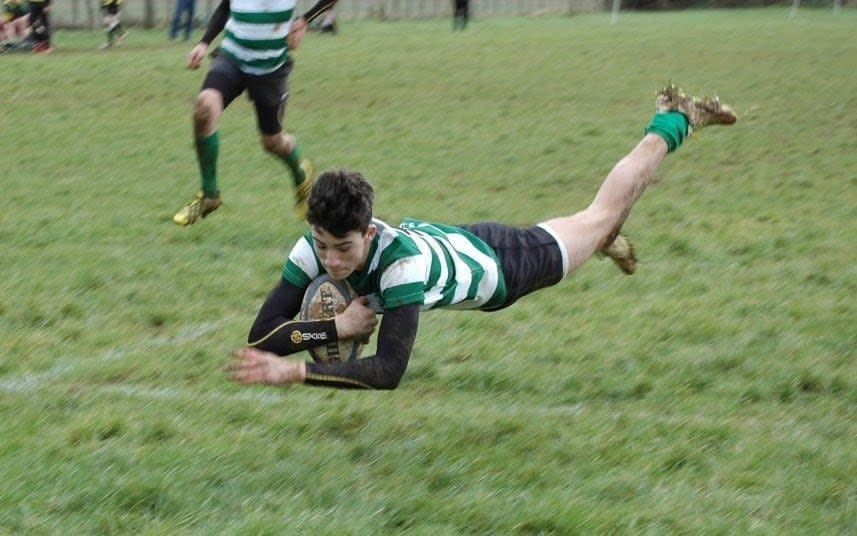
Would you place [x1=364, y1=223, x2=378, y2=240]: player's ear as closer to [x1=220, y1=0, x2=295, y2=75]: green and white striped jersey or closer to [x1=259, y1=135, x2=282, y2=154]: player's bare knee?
[x1=220, y1=0, x2=295, y2=75]: green and white striped jersey

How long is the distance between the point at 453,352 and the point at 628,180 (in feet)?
3.89

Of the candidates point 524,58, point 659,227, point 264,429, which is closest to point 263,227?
point 659,227

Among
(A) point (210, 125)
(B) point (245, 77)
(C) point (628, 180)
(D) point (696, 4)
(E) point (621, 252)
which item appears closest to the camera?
(C) point (628, 180)

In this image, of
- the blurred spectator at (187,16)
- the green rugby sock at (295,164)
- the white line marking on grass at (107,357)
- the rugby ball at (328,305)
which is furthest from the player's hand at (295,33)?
the blurred spectator at (187,16)

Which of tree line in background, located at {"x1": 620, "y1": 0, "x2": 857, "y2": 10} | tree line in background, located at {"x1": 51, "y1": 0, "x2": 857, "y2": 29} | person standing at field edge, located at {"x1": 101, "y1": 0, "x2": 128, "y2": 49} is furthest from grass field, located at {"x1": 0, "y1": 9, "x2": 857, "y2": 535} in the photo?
tree line in background, located at {"x1": 620, "y1": 0, "x2": 857, "y2": 10}

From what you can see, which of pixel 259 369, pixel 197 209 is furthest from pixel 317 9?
pixel 259 369

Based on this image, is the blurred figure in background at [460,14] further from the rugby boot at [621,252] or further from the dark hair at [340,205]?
the dark hair at [340,205]

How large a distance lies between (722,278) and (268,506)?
170 inches

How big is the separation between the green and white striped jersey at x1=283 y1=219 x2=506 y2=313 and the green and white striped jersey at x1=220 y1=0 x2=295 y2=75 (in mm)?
3919

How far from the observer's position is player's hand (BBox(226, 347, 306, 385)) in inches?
175

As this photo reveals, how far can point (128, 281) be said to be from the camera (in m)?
7.85

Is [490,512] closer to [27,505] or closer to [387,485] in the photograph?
[387,485]

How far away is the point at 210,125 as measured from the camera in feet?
28.9

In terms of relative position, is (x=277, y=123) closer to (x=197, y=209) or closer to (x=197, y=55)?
(x=197, y=55)
